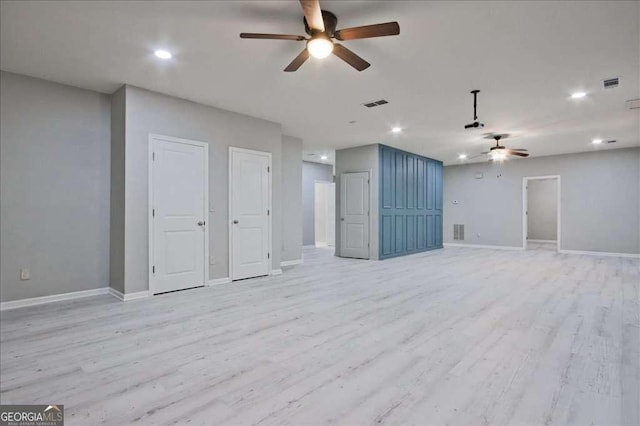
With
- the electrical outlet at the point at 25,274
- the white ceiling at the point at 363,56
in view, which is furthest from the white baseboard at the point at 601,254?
the electrical outlet at the point at 25,274

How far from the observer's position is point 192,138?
4840 millimetres

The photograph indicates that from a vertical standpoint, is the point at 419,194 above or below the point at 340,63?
below

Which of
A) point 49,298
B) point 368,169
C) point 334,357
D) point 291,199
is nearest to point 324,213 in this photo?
point 368,169

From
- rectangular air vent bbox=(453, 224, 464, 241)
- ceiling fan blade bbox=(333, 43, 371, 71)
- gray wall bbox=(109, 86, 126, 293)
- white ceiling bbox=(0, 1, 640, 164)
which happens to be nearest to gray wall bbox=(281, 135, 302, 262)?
white ceiling bbox=(0, 1, 640, 164)

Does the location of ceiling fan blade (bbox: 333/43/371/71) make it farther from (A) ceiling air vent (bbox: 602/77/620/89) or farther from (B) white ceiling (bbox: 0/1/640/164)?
(A) ceiling air vent (bbox: 602/77/620/89)

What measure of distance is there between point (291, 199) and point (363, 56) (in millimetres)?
3884

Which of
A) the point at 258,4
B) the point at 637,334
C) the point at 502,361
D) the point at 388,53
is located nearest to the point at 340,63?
the point at 388,53

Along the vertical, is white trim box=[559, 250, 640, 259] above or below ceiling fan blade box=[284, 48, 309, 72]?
below

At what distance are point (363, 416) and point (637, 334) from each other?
9.41 feet

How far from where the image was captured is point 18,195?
154 inches

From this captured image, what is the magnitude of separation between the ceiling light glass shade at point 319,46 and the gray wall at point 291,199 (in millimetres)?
4203

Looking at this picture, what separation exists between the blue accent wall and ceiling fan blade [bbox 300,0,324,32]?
5.54 metres

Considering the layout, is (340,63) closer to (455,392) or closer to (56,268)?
(455,392)

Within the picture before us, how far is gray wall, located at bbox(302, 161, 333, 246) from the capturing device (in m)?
10.0
